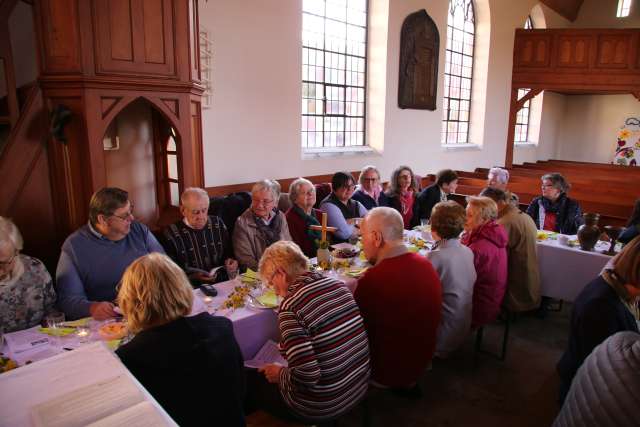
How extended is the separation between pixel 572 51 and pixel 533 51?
2.81 feet

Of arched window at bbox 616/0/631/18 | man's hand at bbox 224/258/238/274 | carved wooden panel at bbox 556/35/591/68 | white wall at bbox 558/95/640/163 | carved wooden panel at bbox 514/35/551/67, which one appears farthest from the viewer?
white wall at bbox 558/95/640/163

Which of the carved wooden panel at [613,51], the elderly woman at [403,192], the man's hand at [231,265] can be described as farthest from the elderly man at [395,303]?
the carved wooden panel at [613,51]

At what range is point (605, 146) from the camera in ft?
46.4

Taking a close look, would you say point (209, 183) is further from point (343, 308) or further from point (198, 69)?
point (343, 308)

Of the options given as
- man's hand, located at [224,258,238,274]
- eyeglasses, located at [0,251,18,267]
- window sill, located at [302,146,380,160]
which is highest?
window sill, located at [302,146,380,160]

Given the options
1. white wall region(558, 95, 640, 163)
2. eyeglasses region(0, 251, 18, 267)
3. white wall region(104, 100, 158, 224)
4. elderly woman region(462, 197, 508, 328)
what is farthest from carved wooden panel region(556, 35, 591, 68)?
eyeglasses region(0, 251, 18, 267)

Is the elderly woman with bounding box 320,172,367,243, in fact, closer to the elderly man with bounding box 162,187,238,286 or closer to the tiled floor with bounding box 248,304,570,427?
the elderly man with bounding box 162,187,238,286

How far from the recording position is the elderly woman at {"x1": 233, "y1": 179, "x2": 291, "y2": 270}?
3.51 meters

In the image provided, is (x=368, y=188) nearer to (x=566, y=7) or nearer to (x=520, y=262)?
(x=520, y=262)

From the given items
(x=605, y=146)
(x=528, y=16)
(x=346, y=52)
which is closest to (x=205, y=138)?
(x=346, y=52)

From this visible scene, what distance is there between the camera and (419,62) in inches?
339

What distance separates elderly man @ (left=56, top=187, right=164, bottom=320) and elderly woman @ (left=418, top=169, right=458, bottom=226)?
3.64 metres

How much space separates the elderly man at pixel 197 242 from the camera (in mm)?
3215

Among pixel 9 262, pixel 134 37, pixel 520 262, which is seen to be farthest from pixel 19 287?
pixel 520 262
